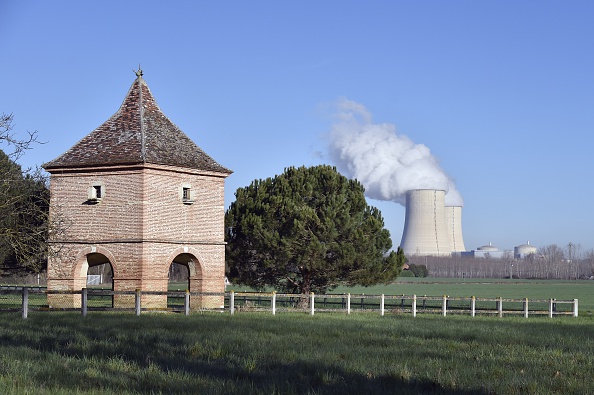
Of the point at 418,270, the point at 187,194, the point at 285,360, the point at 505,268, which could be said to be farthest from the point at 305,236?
the point at 505,268

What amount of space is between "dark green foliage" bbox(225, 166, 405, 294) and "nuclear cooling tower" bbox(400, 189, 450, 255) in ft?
269

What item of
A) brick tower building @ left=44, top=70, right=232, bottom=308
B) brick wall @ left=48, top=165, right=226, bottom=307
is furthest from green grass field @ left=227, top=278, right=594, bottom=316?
brick wall @ left=48, top=165, right=226, bottom=307

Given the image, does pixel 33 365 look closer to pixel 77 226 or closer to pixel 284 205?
pixel 77 226

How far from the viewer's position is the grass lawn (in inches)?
444

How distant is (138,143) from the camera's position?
34719 millimetres

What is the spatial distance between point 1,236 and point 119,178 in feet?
24.5

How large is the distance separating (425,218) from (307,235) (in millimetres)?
87977

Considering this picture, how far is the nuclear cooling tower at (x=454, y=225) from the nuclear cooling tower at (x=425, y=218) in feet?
42.1

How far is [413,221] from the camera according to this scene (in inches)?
5030

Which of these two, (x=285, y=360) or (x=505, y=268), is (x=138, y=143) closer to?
(x=285, y=360)

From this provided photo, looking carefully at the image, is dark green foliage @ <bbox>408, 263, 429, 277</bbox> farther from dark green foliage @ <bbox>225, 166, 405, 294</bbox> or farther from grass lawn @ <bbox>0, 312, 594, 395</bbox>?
grass lawn @ <bbox>0, 312, 594, 395</bbox>

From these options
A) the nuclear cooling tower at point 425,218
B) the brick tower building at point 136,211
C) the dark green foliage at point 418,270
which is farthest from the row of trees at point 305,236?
the dark green foliage at point 418,270

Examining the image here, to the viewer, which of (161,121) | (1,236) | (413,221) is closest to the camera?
(1,236)

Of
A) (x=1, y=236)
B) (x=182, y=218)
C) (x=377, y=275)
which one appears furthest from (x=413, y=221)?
(x=1, y=236)
